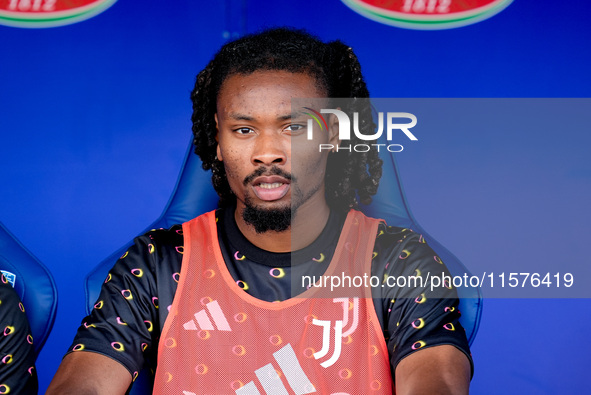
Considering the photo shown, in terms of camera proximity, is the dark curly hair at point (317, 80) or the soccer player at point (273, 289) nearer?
the soccer player at point (273, 289)

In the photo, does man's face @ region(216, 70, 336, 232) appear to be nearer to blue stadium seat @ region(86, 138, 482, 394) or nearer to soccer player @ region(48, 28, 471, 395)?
soccer player @ region(48, 28, 471, 395)

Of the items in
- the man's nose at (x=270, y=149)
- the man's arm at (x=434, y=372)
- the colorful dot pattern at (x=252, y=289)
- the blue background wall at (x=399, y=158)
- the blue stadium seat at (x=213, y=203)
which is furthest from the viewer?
the blue background wall at (x=399, y=158)

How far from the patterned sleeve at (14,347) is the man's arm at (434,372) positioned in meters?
0.96

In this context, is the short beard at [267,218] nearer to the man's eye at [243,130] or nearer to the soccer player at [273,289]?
the soccer player at [273,289]

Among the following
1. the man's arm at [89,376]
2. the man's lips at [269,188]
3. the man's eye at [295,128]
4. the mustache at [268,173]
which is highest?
the man's eye at [295,128]

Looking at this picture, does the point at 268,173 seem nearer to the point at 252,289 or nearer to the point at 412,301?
the point at 252,289

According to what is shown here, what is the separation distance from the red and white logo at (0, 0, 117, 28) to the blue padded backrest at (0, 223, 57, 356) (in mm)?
853

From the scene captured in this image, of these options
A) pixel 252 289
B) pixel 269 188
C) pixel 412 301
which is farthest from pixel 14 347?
pixel 412 301

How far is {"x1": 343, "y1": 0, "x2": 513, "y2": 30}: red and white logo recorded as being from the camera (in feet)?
7.11

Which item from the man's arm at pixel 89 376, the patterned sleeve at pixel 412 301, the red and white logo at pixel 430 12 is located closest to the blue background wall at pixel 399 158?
the red and white logo at pixel 430 12

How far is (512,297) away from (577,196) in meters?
0.40

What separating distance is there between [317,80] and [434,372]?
761mm

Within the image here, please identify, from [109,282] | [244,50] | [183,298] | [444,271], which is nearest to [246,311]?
[183,298]

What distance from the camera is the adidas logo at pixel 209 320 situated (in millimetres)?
1493
